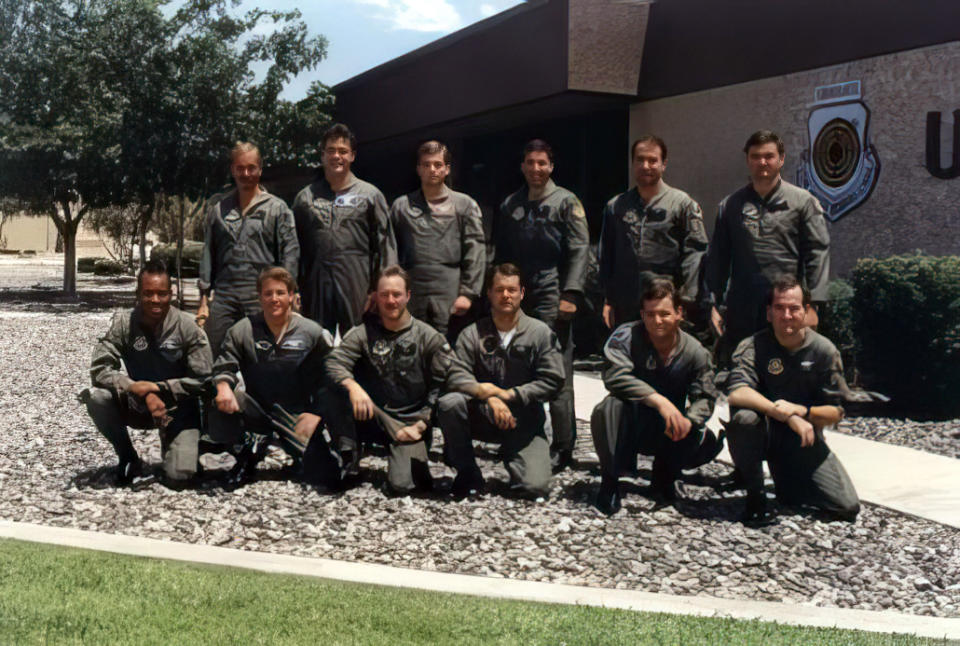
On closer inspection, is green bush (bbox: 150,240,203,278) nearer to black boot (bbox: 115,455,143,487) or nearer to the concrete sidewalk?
black boot (bbox: 115,455,143,487)

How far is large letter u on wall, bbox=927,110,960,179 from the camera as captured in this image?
9.64m

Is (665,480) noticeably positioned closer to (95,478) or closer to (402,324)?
(402,324)

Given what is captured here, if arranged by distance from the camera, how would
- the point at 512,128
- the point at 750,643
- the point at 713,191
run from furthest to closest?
1. the point at 512,128
2. the point at 713,191
3. the point at 750,643

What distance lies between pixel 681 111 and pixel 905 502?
26.5 feet

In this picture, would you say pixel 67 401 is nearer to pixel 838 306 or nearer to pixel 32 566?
pixel 32 566

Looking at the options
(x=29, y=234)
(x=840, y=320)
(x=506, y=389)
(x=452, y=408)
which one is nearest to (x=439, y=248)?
(x=506, y=389)

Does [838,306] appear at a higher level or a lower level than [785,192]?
lower

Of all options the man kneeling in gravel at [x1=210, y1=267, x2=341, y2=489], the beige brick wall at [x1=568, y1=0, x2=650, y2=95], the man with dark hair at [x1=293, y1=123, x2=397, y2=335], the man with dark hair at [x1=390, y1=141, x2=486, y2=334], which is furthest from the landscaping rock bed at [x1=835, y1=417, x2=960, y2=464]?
the beige brick wall at [x1=568, y1=0, x2=650, y2=95]

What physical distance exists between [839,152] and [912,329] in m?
3.34

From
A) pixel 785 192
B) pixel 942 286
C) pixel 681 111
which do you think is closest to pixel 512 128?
pixel 681 111

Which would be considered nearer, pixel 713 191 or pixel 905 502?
pixel 905 502

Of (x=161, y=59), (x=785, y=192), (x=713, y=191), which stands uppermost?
(x=161, y=59)

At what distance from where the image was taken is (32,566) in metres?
4.35

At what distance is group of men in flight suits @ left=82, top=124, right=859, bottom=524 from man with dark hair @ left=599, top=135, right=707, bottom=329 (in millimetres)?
13
